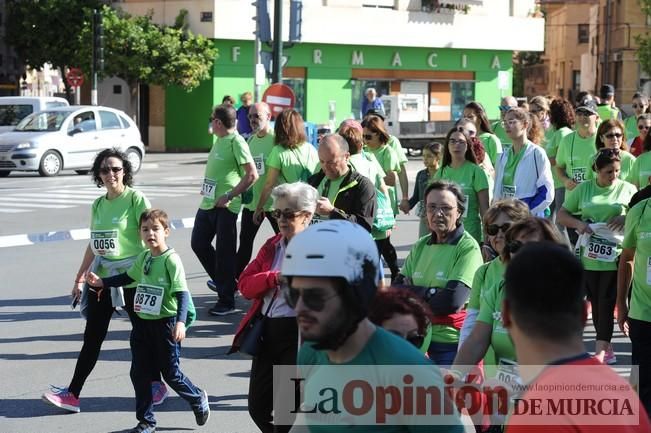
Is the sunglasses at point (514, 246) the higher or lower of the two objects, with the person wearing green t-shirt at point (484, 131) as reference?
lower

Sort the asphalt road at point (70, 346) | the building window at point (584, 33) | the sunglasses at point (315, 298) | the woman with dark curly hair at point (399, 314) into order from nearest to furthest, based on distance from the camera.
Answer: the sunglasses at point (315, 298)
the woman with dark curly hair at point (399, 314)
the asphalt road at point (70, 346)
the building window at point (584, 33)

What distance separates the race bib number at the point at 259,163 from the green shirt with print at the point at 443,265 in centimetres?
551

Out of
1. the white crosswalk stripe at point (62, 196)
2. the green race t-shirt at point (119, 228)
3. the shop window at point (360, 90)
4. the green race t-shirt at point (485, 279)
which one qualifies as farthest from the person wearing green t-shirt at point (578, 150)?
the shop window at point (360, 90)

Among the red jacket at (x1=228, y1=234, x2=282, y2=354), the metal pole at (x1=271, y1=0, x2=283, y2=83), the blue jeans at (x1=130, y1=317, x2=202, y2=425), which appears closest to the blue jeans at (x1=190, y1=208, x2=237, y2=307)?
the blue jeans at (x1=130, y1=317, x2=202, y2=425)

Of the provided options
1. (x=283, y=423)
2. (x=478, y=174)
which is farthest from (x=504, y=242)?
(x=478, y=174)

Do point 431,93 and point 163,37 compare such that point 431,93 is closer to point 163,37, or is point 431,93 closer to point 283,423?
point 163,37

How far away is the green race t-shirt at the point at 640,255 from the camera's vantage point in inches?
261

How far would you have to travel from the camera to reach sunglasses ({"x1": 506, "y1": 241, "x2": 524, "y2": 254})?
16.2ft

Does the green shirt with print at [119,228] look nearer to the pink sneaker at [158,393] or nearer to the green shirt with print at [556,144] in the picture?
the pink sneaker at [158,393]

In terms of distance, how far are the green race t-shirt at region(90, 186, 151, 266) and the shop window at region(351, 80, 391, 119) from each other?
38493mm

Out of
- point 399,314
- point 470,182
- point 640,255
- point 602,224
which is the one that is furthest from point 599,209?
point 399,314

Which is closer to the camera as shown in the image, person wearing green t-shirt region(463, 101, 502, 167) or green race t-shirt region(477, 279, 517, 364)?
green race t-shirt region(477, 279, 517, 364)

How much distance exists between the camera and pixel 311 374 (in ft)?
11.3

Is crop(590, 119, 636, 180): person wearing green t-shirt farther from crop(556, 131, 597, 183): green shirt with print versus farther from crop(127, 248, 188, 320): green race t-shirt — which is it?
crop(127, 248, 188, 320): green race t-shirt
